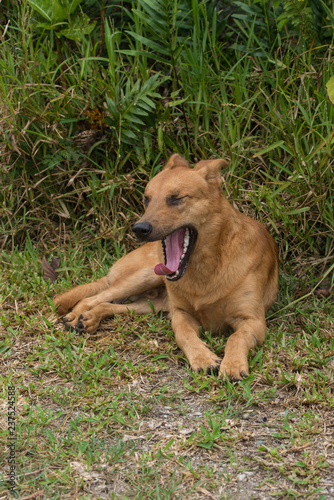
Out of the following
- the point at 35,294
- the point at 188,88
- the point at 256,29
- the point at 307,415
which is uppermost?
the point at 256,29

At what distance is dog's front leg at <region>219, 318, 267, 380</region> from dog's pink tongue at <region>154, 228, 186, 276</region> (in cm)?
58

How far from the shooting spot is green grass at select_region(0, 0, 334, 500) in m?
2.73

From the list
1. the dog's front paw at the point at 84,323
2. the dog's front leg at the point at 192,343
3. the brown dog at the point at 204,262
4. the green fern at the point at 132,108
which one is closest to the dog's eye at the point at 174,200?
the brown dog at the point at 204,262

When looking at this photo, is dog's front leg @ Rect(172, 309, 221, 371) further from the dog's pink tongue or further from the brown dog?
the dog's pink tongue

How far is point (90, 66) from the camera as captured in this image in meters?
5.37

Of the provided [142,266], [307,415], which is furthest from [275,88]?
[307,415]

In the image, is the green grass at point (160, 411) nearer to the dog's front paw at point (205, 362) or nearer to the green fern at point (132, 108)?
the dog's front paw at point (205, 362)

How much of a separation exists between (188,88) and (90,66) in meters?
0.93

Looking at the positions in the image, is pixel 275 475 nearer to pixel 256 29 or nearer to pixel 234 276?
pixel 234 276

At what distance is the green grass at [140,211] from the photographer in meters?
2.73

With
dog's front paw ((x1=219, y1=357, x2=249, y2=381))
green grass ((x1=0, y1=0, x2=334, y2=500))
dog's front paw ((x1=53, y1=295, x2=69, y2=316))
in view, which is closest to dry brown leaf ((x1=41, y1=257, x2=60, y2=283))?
green grass ((x1=0, y1=0, x2=334, y2=500))

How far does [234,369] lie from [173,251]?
922 mm

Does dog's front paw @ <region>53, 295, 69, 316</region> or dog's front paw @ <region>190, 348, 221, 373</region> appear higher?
dog's front paw @ <region>190, 348, 221, 373</region>

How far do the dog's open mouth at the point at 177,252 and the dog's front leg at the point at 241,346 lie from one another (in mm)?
523
